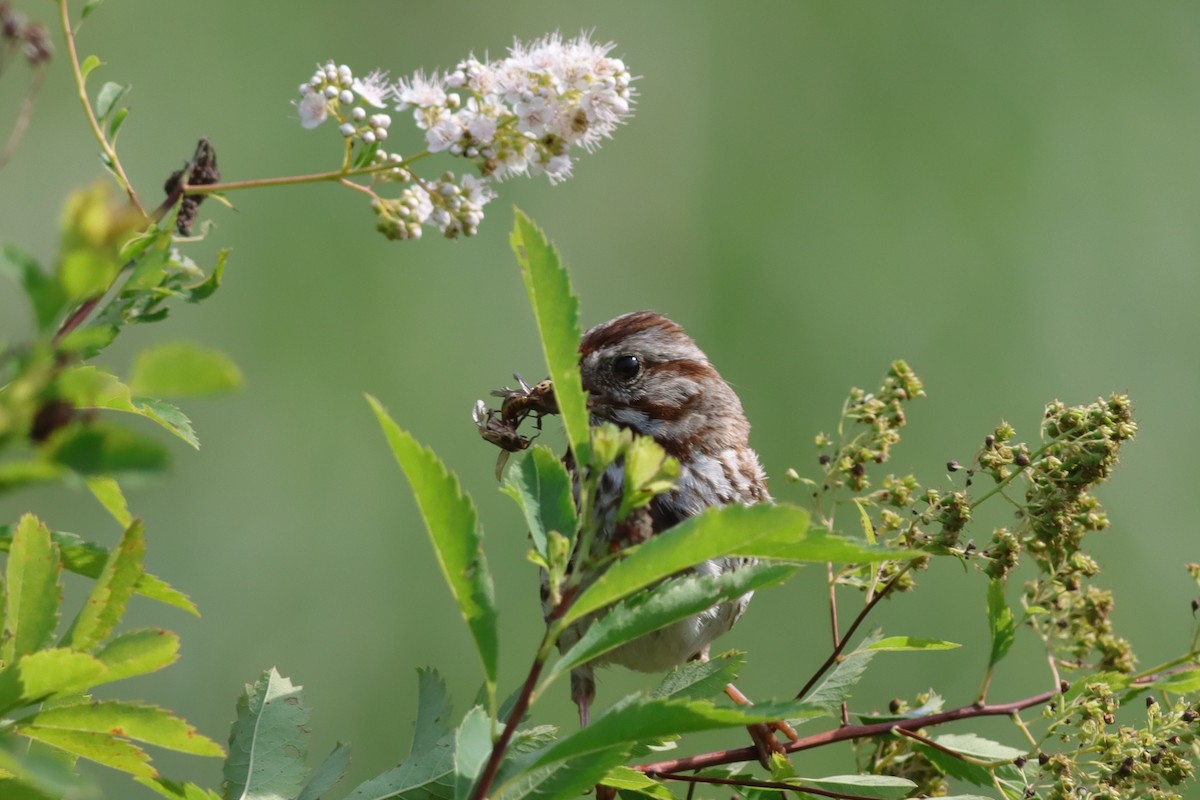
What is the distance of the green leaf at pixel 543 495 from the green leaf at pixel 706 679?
48 cm

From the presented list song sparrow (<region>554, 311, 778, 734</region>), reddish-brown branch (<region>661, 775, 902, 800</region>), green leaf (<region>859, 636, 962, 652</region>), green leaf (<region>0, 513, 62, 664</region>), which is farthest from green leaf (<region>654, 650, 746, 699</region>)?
song sparrow (<region>554, 311, 778, 734</region>)

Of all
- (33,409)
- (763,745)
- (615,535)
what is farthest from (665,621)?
(763,745)

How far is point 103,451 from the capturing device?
32.0 inches

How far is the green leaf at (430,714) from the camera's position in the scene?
1676mm

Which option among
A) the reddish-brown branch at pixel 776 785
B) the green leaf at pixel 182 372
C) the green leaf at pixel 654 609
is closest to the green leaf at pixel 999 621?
the reddish-brown branch at pixel 776 785

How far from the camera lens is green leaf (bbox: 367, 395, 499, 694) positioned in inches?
46.9

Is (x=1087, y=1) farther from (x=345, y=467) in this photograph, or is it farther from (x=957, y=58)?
(x=345, y=467)

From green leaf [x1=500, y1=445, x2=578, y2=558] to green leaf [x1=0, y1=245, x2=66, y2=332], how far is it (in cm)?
61

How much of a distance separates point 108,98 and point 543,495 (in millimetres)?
707

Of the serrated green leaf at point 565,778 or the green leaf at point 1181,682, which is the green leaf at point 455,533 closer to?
the serrated green leaf at point 565,778

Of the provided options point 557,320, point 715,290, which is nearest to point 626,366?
point 557,320

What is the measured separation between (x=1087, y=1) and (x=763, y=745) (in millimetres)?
8438

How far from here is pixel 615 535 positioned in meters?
1.29

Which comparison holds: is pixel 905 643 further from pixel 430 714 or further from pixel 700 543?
pixel 700 543
